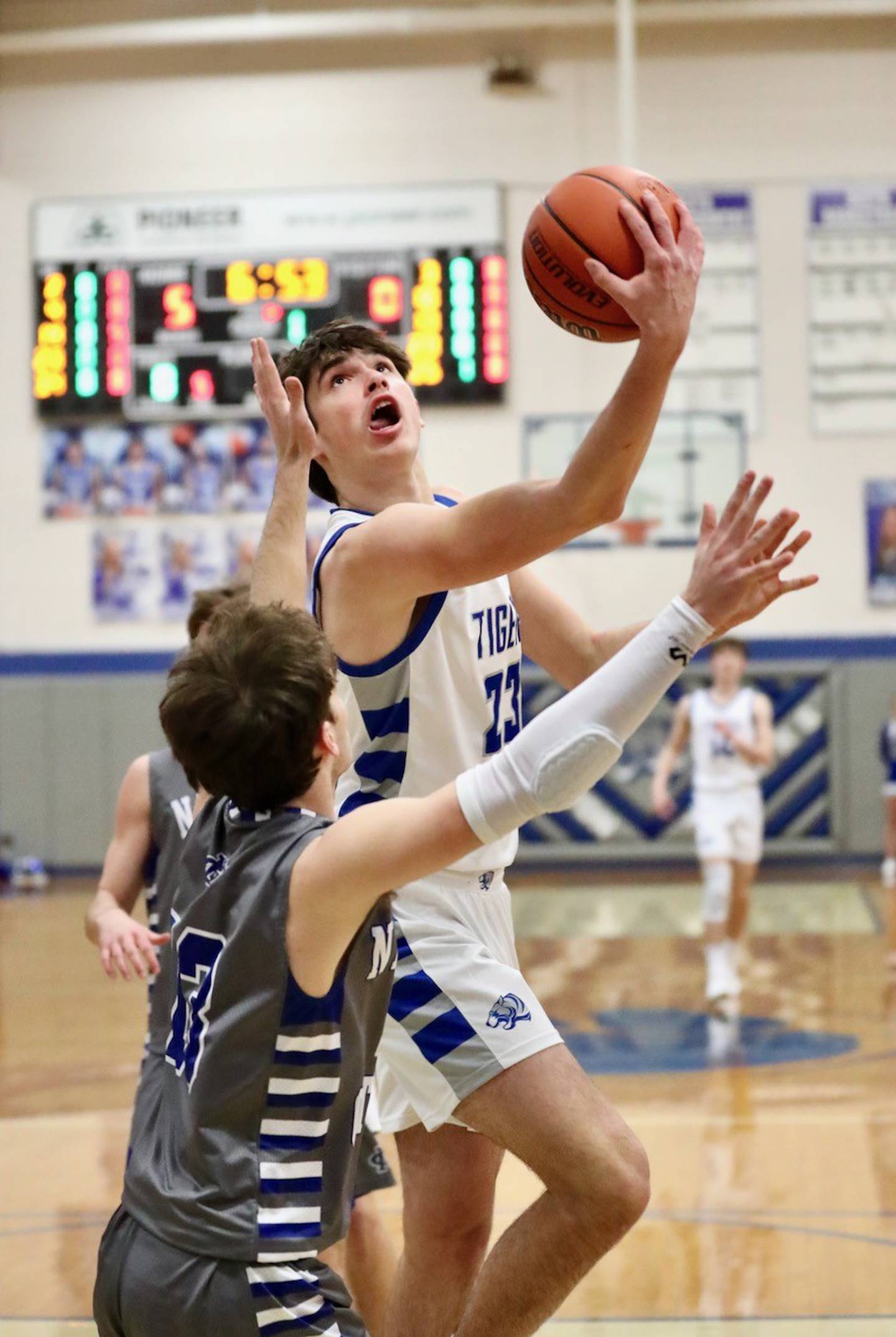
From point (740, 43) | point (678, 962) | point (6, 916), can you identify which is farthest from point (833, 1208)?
point (740, 43)

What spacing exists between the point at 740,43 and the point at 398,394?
994 cm

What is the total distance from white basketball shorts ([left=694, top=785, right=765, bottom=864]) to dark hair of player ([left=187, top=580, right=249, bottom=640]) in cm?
430

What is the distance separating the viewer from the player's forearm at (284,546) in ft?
8.59

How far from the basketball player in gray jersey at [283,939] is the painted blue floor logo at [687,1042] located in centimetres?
407

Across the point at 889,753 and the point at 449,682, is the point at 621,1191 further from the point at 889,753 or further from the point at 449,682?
the point at 889,753

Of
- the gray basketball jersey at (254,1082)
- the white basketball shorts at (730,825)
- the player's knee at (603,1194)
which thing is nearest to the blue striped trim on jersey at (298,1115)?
the gray basketball jersey at (254,1082)

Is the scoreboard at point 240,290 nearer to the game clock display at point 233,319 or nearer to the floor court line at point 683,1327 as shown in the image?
the game clock display at point 233,319

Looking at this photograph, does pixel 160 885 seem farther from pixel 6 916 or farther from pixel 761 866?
pixel 761 866

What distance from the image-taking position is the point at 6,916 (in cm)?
1021

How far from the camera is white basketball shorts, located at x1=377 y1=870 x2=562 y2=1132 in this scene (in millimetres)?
2572

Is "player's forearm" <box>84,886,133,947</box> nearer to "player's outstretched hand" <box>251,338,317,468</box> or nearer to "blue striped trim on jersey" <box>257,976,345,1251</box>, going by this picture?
"player's outstretched hand" <box>251,338,317,468</box>

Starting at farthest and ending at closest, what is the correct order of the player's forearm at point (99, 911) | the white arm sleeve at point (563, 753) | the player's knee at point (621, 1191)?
the player's forearm at point (99, 911) < the player's knee at point (621, 1191) < the white arm sleeve at point (563, 753)

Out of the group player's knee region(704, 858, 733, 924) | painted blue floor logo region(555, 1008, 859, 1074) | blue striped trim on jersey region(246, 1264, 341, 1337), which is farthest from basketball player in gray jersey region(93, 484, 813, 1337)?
player's knee region(704, 858, 733, 924)

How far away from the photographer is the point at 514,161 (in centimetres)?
1183
